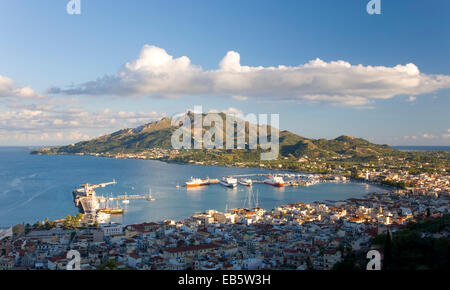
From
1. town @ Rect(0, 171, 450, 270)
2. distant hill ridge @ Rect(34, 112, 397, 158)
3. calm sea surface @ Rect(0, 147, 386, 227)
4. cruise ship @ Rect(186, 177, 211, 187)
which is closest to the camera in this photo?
town @ Rect(0, 171, 450, 270)

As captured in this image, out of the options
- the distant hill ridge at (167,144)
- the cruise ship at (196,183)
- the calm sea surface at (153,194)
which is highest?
the distant hill ridge at (167,144)

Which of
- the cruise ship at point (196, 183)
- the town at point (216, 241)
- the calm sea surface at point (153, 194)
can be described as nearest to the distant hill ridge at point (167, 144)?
the cruise ship at point (196, 183)

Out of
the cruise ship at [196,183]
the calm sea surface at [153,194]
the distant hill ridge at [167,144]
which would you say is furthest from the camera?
the distant hill ridge at [167,144]

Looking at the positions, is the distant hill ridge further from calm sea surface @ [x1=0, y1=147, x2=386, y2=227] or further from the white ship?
the white ship

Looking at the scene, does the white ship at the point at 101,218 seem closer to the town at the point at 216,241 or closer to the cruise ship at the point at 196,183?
the town at the point at 216,241

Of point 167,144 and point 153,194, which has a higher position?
point 167,144

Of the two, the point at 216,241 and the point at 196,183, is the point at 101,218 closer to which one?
the point at 216,241

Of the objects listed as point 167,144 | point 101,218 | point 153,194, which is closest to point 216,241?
point 101,218

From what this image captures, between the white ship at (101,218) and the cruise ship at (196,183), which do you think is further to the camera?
the cruise ship at (196,183)

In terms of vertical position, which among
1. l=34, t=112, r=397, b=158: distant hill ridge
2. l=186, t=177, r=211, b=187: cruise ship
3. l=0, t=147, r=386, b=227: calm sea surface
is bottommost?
l=0, t=147, r=386, b=227: calm sea surface

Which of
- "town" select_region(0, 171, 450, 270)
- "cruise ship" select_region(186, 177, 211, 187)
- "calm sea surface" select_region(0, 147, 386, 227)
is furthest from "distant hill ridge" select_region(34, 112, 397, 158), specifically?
"town" select_region(0, 171, 450, 270)

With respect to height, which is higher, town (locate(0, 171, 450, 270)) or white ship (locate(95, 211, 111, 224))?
town (locate(0, 171, 450, 270))

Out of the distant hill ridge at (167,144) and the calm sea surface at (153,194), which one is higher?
the distant hill ridge at (167,144)
